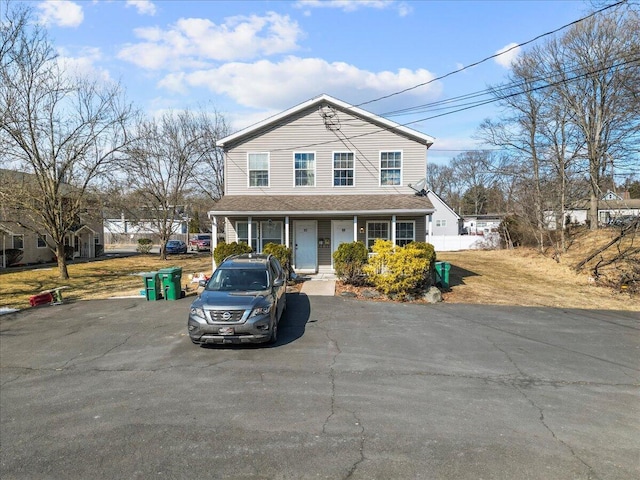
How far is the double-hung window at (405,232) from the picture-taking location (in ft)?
60.0

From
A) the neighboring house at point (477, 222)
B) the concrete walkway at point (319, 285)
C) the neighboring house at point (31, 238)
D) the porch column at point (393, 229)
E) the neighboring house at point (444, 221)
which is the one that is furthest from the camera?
the neighboring house at point (477, 222)

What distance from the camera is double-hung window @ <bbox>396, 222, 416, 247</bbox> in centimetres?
1830

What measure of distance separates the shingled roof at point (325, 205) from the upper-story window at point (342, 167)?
2.59 feet

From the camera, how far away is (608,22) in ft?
83.9

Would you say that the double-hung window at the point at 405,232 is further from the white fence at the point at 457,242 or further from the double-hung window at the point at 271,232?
the white fence at the point at 457,242

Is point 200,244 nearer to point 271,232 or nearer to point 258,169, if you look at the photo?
point 258,169

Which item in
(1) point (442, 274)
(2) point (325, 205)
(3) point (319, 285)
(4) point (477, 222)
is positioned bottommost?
(3) point (319, 285)

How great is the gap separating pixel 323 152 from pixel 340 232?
372 cm

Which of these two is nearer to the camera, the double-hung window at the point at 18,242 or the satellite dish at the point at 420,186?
the satellite dish at the point at 420,186

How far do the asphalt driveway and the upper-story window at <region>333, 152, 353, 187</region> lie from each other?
9480 millimetres

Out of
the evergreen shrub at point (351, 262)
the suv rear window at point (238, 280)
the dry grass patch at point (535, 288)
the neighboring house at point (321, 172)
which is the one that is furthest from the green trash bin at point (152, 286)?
the dry grass patch at point (535, 288)

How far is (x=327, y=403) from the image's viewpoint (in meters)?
5.62

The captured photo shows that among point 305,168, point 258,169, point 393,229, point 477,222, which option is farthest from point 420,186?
point 477,222

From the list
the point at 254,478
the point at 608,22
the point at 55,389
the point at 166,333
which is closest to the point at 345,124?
the point at 166,333
